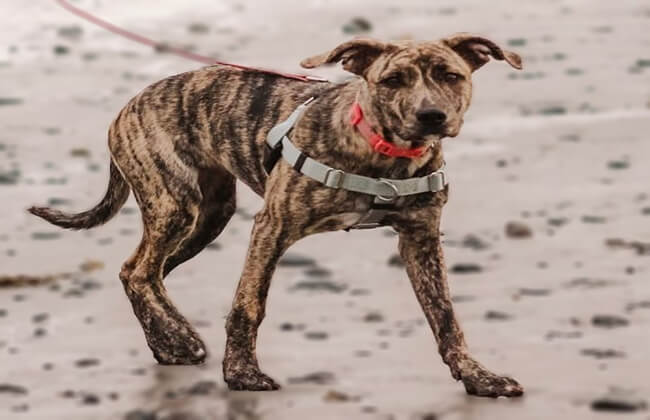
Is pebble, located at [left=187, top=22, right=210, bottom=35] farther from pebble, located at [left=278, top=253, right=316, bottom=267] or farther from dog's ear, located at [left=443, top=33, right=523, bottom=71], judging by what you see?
dog's ear, located at [left=443, top=33, right=523, bottom=71]

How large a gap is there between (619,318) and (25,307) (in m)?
3.11

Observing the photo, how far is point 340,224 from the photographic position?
8.38 metres

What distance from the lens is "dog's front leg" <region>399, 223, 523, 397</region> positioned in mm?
8391

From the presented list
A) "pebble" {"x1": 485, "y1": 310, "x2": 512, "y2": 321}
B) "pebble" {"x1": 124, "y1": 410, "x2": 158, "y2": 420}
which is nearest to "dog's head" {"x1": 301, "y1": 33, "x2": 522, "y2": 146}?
"pebble" {"x1": 124, "y1": 410, "x2": 158, "y2": 420}

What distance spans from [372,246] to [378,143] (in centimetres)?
320

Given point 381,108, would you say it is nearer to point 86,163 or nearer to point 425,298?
Answer: point 425,298

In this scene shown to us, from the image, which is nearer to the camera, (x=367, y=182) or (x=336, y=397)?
(x=367, y=182)

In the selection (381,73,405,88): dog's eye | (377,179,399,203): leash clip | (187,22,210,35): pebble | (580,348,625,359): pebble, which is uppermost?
(381,73,405,88): dog's eye

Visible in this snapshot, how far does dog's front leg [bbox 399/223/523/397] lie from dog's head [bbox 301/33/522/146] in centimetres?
67

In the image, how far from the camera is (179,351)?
9141 mm

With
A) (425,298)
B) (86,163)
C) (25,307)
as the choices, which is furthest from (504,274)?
(86,163)

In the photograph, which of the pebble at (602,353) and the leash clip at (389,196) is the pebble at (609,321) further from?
the leash clip at (389,196)

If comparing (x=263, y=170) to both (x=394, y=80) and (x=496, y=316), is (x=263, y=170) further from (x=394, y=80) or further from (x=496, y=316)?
(x=496, y=316)

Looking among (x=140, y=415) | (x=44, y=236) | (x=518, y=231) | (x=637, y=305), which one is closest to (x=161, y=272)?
(x=140, y=415)
